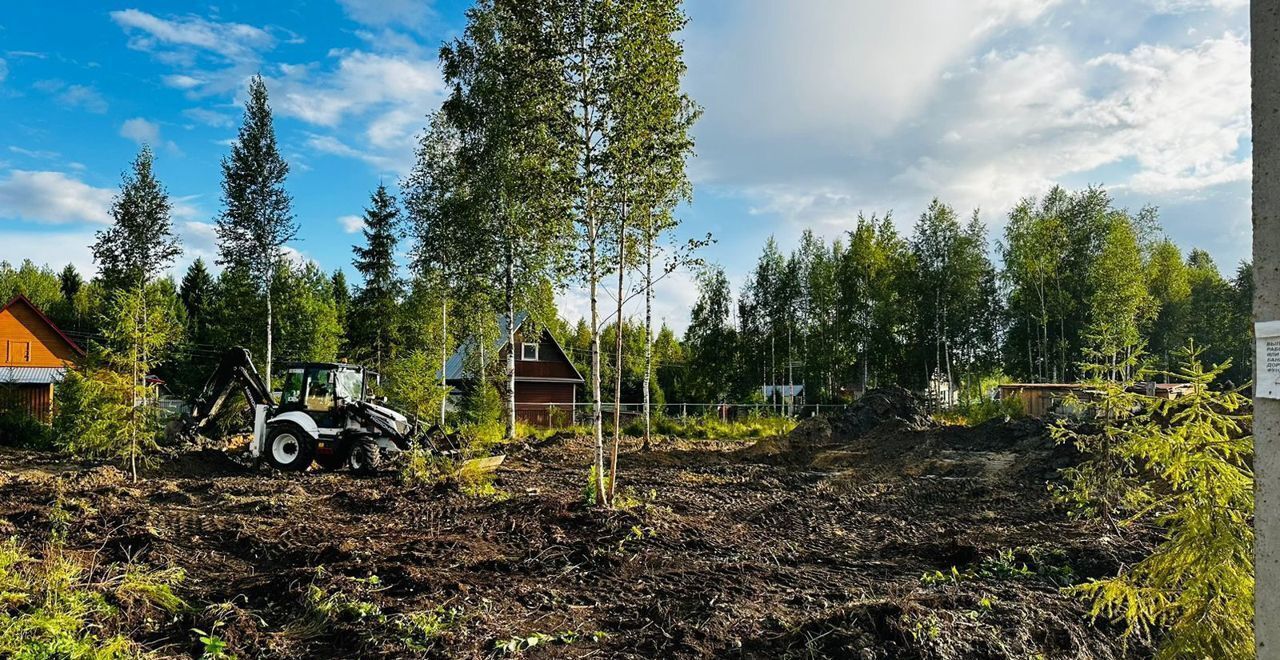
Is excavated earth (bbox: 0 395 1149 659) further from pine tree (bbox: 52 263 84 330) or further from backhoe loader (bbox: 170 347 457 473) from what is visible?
pine tree (bbox: 52 263 84 330)

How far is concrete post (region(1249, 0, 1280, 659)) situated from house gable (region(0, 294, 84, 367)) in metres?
34.7

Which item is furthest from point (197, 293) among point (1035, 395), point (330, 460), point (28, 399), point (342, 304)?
point (1035, 395)

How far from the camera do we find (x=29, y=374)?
89.7 ft

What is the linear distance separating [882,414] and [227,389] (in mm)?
18592

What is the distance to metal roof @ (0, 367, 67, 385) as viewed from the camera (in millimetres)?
26062

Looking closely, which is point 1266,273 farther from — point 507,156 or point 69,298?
point 69,298

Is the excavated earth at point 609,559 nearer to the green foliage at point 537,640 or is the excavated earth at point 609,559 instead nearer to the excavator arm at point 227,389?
the green foliage at point 537,640

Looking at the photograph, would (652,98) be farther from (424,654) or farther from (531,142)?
(424,654)

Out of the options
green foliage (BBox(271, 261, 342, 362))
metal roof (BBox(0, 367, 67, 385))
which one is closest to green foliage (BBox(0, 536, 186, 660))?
metal roof (BBox(0, 367, 67, 385))

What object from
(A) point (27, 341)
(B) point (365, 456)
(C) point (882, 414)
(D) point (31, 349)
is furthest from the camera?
(D) point (31, 349)

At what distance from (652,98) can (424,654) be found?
24.1 ft

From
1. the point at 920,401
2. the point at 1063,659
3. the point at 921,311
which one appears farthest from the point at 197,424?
the point at 921,311

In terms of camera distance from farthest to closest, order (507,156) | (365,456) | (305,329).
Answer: (305,329), (507,156), (365,456)

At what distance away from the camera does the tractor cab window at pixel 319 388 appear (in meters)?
13.8
